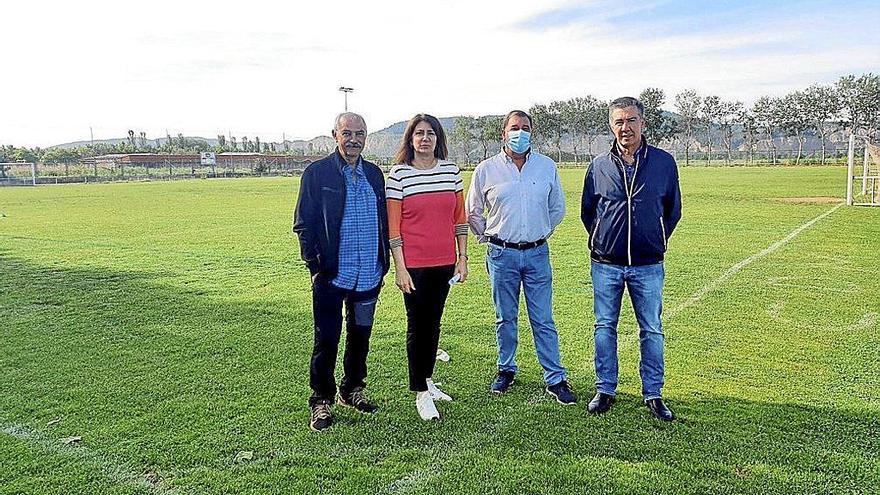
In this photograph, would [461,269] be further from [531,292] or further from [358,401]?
[358,401]

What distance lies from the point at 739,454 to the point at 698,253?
23.2 feet

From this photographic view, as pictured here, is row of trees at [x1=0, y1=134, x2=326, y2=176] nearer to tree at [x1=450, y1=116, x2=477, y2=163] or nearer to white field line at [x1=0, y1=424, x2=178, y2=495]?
tree at [x1=450, y1=116, x2=477, y2=163]

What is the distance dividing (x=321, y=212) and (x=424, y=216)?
569 mm

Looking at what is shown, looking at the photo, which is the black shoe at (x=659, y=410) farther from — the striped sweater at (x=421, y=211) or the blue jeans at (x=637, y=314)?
the striped sweater at (x=421, y=211)

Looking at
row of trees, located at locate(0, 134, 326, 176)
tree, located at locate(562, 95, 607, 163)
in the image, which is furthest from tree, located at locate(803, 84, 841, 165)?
row of trees, located at locate(0, 134, 326, 176)

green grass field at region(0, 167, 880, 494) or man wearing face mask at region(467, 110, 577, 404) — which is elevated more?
man wearing face mask at region(467, 110, 577, 404)

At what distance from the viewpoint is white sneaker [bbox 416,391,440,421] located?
402 centimetres

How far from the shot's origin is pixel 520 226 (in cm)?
417

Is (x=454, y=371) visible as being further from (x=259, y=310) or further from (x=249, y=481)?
(x=259, y=310)

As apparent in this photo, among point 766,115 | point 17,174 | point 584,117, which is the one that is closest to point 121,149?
point 17,174

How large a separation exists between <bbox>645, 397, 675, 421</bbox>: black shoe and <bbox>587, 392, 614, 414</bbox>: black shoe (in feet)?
0.71

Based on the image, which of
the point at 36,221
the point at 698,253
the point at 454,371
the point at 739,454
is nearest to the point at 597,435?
the point at 739,454

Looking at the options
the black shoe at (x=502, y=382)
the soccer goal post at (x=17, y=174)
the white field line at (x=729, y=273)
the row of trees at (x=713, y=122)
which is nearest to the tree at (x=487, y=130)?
the row of trees at (x=713, y=122)

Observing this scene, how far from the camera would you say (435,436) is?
3.79m
